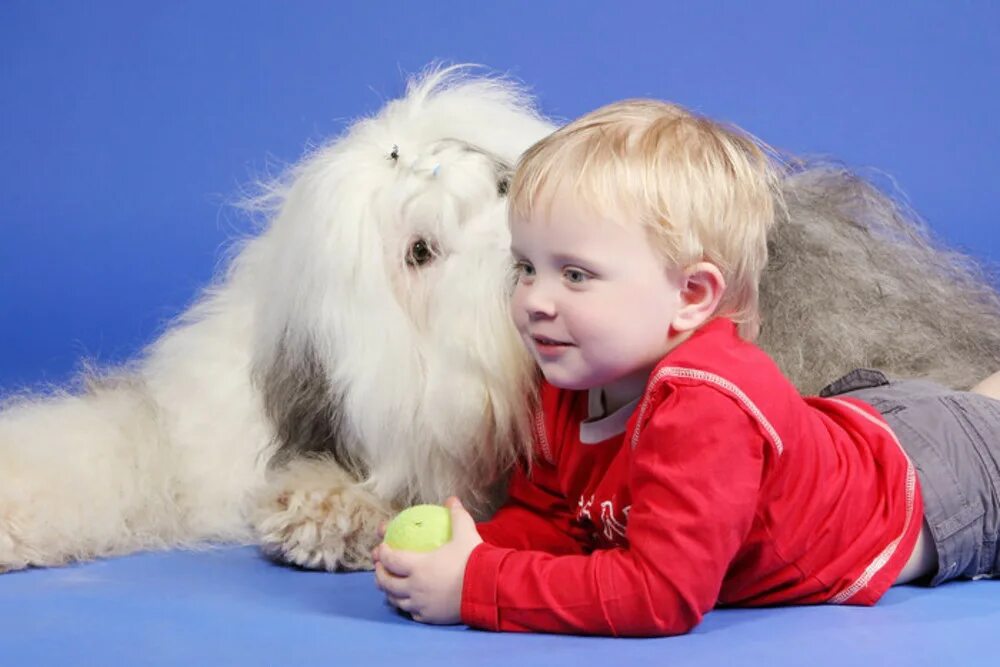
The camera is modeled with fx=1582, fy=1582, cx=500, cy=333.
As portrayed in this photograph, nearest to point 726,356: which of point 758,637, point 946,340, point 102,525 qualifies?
point 758,637

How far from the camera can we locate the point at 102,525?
9.47ft

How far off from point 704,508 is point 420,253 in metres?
0.76

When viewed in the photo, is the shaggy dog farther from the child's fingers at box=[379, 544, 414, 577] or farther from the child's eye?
the child's fingers at box=[379, 544, 414, 577]

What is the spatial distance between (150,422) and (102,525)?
1.05 ft

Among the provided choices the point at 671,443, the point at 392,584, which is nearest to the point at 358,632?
the point at 392,584

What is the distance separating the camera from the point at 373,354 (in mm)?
2656

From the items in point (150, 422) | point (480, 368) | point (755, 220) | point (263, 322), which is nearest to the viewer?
point (755, 220)

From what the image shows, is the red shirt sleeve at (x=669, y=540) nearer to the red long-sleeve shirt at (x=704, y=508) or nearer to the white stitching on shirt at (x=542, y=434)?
the red long-sleeve shirt at (x=704, y=508)

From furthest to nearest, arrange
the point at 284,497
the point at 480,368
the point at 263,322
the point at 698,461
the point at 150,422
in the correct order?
the point at 150,422, the point at 263,322, the point at 284,497, the point at 480,368, the point at 698,461

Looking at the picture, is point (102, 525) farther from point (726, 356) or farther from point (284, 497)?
point (726, 356)

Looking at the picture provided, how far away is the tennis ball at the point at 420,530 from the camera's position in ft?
7.84

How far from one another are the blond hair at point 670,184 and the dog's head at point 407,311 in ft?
0.91

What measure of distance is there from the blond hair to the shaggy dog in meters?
0.29

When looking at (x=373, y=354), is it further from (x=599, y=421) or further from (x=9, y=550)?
(x=9, y=550)
